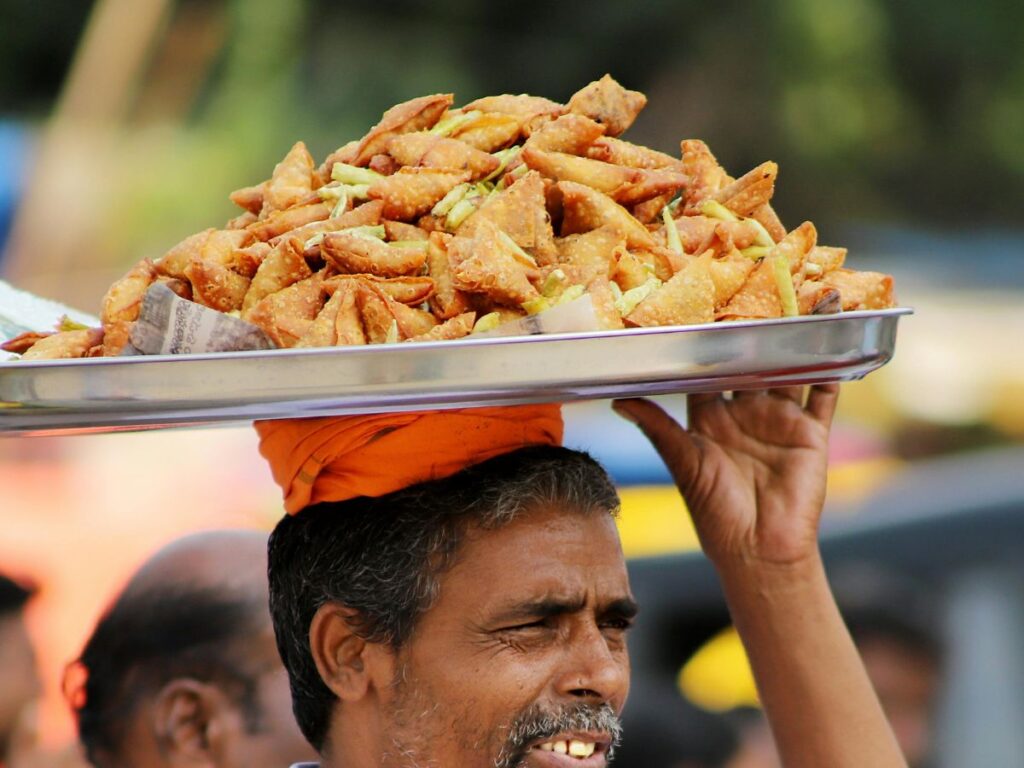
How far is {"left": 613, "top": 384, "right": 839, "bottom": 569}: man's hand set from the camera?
96.4 inches

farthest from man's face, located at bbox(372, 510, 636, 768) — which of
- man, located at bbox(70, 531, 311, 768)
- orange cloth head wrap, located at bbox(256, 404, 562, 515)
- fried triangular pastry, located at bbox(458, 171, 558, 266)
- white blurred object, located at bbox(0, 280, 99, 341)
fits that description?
man, located at bbox(70, 531, 311, 768)

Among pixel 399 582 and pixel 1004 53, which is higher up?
pixel 1004 53

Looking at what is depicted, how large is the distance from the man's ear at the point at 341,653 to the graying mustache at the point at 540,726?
26cm

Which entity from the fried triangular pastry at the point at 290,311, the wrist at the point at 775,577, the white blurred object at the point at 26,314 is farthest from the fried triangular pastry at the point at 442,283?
the wrist at the point at 775,577

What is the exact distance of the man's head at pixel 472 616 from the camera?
208 centimetres

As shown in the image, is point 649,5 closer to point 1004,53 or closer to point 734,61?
point 734,61

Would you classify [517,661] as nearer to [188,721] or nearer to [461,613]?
[461,613]

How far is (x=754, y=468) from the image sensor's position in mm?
2496

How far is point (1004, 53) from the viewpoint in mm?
9883

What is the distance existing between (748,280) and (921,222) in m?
8.02

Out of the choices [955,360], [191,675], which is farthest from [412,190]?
[955,360]

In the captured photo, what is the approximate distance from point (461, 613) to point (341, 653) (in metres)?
0.22

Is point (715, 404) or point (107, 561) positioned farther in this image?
point (107, 561)

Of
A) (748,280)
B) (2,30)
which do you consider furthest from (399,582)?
(2,30)
